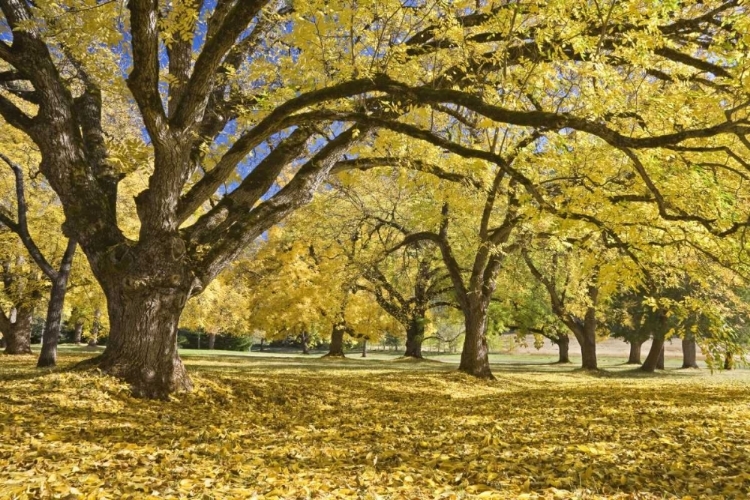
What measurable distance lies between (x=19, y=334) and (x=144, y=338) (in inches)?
A: 588

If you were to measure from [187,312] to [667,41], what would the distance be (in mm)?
22460

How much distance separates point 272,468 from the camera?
12.5 ft

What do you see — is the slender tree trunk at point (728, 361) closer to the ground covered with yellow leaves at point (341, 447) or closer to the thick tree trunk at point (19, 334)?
the ground covered with yellow leaves at point (341, 447)

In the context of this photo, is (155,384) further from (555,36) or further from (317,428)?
(555,36)

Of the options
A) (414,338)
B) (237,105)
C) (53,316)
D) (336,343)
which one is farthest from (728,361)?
(336,343)

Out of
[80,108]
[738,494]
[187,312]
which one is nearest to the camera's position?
[738,494]

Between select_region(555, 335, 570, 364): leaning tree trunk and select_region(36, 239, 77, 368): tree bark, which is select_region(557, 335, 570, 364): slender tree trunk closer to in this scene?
select_region(555, 335, 570, 364): leaning tree trunk

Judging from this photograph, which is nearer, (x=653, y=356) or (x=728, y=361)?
(x=728, y=361)

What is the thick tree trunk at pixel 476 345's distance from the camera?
13742 millimetres

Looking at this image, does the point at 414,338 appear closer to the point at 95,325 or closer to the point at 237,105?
→ the point at 95,325

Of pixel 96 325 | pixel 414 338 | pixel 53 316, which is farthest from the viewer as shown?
pixel 414 338

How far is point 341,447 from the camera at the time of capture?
4.67 meters

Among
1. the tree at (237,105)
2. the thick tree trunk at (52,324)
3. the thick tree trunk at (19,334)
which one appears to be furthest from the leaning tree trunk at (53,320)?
the tree at (237,105)

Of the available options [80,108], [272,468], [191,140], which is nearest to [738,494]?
[272,468]
